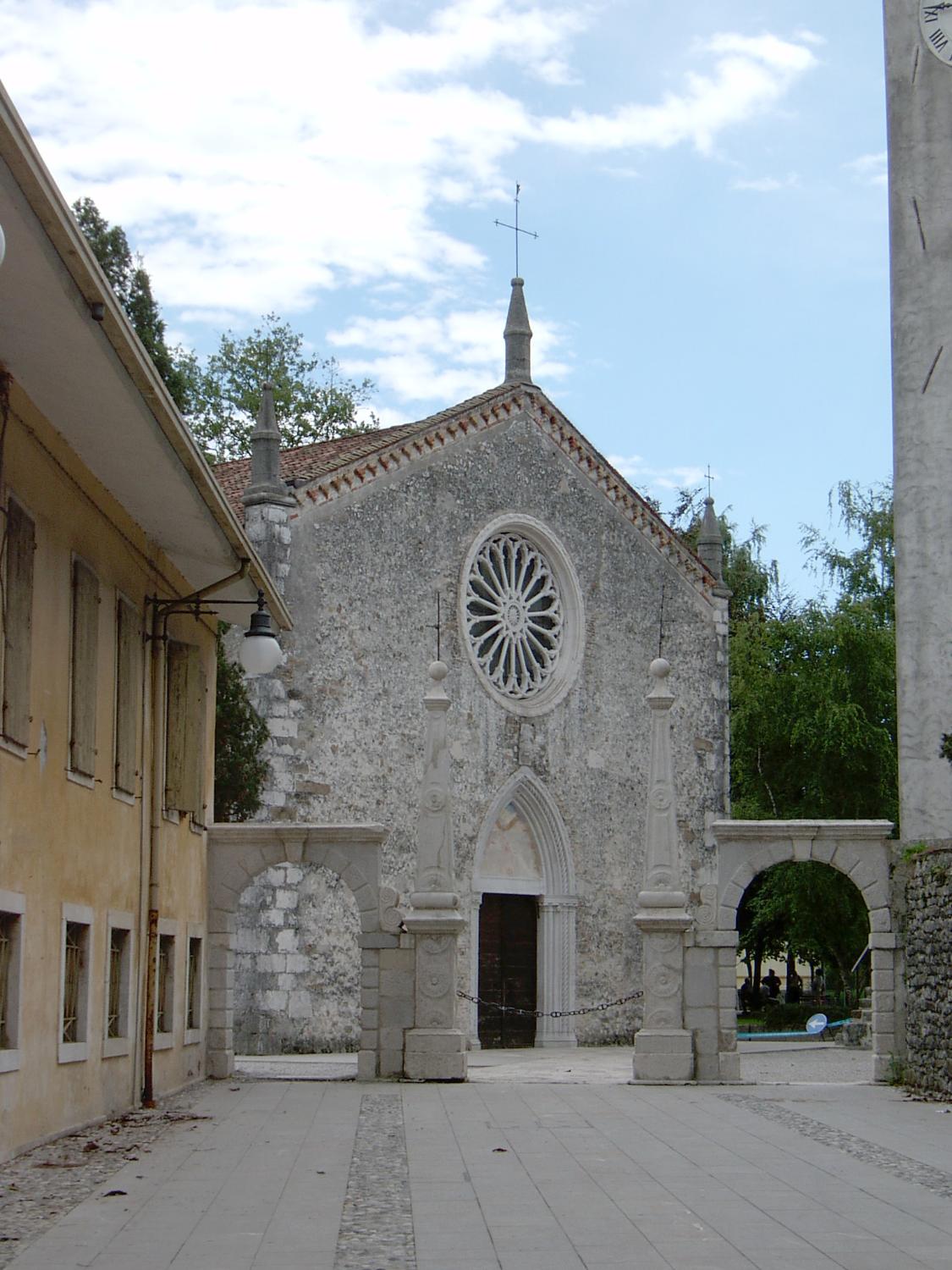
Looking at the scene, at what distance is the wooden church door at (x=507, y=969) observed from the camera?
97.6 feet

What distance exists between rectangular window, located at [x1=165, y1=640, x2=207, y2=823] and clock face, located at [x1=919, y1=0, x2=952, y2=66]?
1089cm

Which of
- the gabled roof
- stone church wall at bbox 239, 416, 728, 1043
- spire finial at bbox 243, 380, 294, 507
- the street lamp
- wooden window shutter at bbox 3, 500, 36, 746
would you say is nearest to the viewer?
wooden window shutter at bbox 3, 500, 36, 746

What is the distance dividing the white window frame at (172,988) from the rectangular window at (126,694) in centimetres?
206

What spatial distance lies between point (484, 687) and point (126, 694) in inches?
578

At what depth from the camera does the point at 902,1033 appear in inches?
794

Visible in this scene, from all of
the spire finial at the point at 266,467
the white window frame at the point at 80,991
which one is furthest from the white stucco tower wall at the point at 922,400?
the white window frame at the point at 80,991

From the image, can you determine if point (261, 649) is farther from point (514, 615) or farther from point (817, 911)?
point (817, 911)

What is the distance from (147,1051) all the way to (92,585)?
14.7 feet

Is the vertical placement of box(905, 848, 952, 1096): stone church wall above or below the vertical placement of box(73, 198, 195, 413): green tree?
below

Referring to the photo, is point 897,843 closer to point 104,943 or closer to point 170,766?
point 170,766

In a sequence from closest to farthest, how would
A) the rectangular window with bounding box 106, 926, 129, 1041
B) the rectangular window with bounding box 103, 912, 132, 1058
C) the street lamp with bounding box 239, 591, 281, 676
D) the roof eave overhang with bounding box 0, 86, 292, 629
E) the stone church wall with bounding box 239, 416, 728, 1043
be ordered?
the roof eave overhang with bounding box 0, 86, 292, 629, the rectangular window with bounding box 103, 912, 132, 1058, the rectangular window with bounding box 106, 926, 129, 1041, the street lamp with bounding box 239, 591, 281, 676, the stone church wall with bounding box 239, 416, 728, 1043

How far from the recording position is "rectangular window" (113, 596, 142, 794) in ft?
50.7

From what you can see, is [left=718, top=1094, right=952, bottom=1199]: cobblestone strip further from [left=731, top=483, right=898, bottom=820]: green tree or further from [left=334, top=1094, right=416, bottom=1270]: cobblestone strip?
[left=731, top=483, right=898, bottom=820]: green tree

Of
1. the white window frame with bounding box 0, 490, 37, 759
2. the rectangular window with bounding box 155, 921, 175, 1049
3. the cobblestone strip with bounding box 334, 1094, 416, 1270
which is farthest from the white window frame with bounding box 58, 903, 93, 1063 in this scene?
the rectangular window with bounding box 155, 921, 175, 1049
